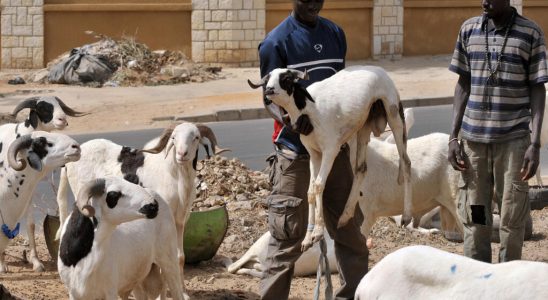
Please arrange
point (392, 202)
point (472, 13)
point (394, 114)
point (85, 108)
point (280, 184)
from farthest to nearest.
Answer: point (472, 13)
point (85, 108)
point (392, 202)
point (280, 184)
point (394, 114)

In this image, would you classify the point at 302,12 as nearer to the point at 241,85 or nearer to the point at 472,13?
the point at 241,85

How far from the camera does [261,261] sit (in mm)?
9234

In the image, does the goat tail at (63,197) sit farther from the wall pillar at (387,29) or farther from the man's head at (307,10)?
the wall pillar at (387,29)

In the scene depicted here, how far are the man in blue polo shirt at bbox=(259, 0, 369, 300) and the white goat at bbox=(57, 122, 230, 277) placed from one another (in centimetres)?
134

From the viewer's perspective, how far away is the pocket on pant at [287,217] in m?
7.43

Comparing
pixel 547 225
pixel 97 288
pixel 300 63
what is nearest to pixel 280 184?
pixel 300 63

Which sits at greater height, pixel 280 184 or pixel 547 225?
pixel 280 184

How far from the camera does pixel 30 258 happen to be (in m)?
9.77

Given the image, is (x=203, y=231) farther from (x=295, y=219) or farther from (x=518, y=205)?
(x=518, y=205)

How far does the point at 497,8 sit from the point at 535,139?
0.87 metres

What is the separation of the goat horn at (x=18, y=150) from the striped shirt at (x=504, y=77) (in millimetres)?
3349

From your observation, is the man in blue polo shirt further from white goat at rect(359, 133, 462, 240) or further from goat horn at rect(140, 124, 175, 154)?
white goat at rect(359, 133, 462, 240)

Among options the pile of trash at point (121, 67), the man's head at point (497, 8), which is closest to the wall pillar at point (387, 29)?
the pile of trash at point (121, 67)

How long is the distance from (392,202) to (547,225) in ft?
7.91
